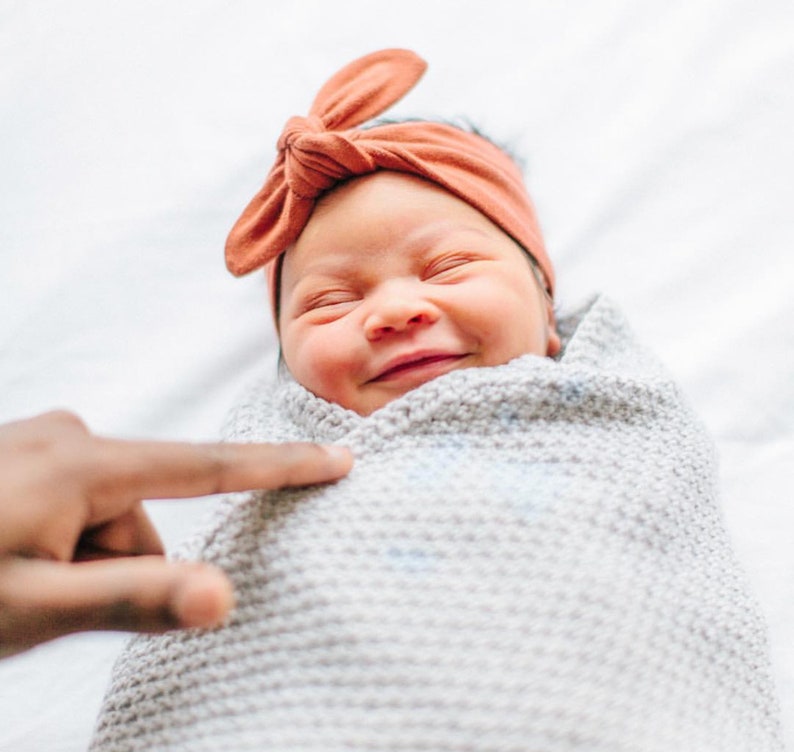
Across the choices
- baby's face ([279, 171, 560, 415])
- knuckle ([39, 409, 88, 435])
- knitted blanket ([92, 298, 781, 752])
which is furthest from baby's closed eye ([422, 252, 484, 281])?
knuckle ([39, 409, 88, 435])

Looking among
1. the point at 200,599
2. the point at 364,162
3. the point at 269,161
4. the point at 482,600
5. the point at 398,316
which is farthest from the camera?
the point at 269,161

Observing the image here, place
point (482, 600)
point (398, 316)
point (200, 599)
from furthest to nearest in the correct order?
point (398, 316) < point (482, 600) < point (200, 599)

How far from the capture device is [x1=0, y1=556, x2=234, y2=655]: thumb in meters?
0.57

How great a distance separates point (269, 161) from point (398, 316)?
0.50m

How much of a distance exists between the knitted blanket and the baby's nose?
0.08 metres

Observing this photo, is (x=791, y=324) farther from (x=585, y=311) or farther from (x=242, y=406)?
(x=242, y=406)

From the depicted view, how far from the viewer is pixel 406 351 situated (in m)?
0.87

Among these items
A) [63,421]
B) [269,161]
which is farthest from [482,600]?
[269,161]

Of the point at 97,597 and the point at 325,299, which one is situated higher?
the point at 325,299

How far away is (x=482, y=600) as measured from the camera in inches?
28.1

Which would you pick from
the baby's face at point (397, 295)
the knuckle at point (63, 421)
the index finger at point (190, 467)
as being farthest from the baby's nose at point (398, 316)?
the knuckle at point (63, 421)

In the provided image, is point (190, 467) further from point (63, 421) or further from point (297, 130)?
point (297, 130)

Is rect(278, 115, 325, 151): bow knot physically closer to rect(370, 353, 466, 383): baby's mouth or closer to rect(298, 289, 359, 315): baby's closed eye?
rect(298, 289, 359, 315): baby's closed eye

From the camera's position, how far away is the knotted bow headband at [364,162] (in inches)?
37.8
